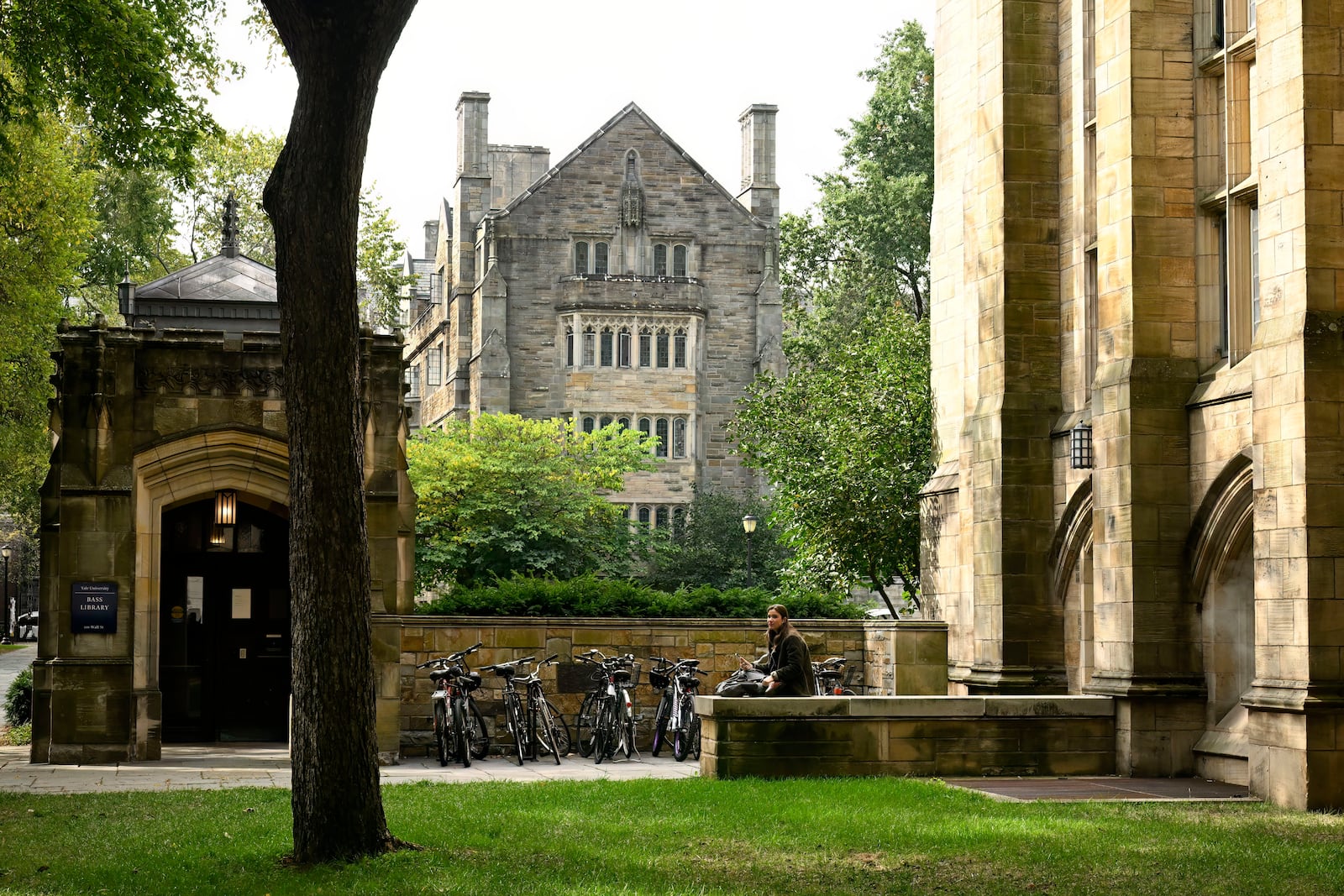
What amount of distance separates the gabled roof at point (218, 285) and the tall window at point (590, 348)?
29096mm

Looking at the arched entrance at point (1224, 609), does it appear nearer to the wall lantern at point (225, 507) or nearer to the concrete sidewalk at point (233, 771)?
the concrete sidewalk at point (233, 771)

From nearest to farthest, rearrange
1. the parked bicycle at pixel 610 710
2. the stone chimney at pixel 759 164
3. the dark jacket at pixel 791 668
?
the dark jacket at pixel 791 668 → the parked bicycle at pixel 610 710 → the stone chimney at pixel 759 164

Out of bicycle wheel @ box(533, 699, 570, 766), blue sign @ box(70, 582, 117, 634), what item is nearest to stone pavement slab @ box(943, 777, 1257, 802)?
bicycle wheel @ box(533, 699, 570, 766)

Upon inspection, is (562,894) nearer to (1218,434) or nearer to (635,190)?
(1218,434)

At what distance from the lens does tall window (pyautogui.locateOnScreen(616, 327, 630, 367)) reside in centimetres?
5188

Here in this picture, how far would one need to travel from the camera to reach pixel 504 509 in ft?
116

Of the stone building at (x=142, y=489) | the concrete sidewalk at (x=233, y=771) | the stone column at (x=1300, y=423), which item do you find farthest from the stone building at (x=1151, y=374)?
the stone building at (x=142, y=489)

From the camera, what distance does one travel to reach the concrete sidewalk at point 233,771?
1390 cm

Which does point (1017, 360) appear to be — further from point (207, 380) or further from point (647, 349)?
point (647, 349)

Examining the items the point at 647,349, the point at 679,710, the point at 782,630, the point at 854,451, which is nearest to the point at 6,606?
the point at 647,349

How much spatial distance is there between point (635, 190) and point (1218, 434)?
39.1 meters

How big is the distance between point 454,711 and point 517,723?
74 centimetres

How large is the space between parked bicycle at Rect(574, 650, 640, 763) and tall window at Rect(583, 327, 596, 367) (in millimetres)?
33793

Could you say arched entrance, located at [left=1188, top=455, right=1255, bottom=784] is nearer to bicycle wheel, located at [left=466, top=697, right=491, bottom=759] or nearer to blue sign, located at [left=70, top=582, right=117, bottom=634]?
bicycle wheel, located at [left=466, top=697, right=491, bottom=759]
